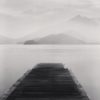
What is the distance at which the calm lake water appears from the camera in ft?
13.2

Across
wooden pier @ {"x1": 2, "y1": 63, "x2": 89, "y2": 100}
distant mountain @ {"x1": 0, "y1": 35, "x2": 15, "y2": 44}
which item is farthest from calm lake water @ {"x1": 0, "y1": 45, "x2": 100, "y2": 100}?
wooden pier @ {"x1": 2, "y1": 63, "x2": 89, "y2": 100}

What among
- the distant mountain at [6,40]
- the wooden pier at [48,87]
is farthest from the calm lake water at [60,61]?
the wooden pier at [48,87]

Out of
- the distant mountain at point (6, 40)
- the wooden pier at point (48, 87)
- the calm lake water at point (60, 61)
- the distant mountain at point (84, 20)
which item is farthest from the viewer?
the distant mountain at point (6, 40)

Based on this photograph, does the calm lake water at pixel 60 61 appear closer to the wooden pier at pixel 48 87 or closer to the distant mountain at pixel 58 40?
the distant mountain at pixel 58 40

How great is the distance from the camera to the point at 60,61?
466 cm

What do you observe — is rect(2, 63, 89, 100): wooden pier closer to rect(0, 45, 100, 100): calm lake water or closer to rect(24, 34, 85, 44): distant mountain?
rect(0, 45, 100, 100): calm lake water

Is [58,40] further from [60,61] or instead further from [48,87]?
[48,87]

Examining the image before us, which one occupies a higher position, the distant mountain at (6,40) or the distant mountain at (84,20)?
the distant mountain at (84,20)

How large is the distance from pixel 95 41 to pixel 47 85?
51.8 inches

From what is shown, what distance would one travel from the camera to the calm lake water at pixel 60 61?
13.2ft

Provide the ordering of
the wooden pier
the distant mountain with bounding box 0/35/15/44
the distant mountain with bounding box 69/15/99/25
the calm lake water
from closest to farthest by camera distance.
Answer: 1. the wooden pier
2. the calm lake water
3. the distant mountain with bounding box 69/15/99/25
4. the distant mountain with bounding box 0/35/15/44

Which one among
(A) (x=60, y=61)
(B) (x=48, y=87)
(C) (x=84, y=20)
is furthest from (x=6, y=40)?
(B) (x=48, y=87)

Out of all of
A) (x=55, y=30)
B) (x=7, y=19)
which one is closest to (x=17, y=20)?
(x=7, y=19)

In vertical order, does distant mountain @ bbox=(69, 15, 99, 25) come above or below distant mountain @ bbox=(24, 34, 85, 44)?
above
